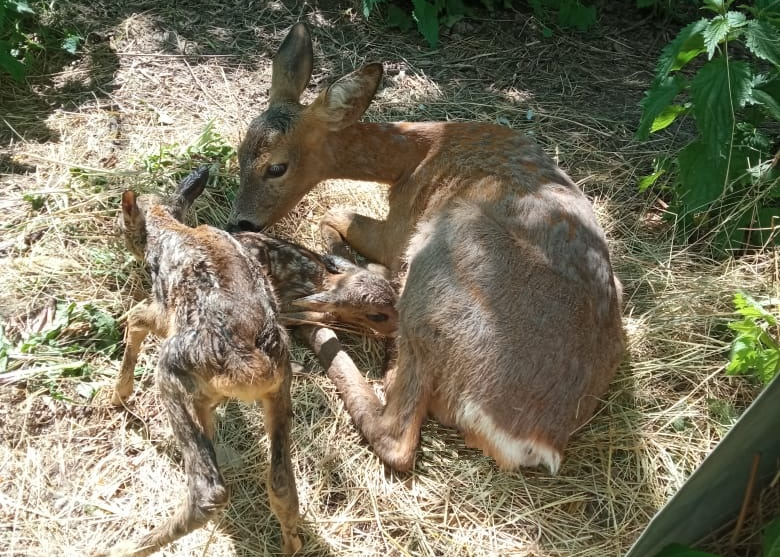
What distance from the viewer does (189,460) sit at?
307 centimetres

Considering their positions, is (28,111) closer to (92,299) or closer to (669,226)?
(92,299)

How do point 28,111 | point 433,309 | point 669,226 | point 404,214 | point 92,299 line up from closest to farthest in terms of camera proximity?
point 433,309
point 92,299
point 404,214
point 669,226
point 28,111

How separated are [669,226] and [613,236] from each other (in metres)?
0.39

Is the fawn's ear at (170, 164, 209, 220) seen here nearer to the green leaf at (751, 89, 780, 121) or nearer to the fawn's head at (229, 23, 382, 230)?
the fawn's head at (229, 23, 382, 230)

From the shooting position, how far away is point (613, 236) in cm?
523

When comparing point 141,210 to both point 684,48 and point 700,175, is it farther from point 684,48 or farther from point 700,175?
point 700,175

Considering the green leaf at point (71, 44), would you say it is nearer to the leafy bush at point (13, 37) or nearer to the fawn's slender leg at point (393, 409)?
the leafy bush at point (13, 37)

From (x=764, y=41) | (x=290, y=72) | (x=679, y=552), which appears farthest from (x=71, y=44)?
(x=679, y=552)

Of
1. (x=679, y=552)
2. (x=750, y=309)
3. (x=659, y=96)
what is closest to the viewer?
(x=679, y=552)

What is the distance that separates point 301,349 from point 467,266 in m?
1.19

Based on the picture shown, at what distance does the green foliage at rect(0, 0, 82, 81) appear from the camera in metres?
5.47

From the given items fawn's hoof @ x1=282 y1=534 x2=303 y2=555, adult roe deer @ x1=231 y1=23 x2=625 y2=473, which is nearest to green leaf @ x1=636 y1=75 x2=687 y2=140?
adult roe deer @ x1=231 y1=23 x2=625 y2=473

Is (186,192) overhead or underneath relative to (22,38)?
underneath

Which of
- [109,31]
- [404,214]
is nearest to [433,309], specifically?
[404,214]
